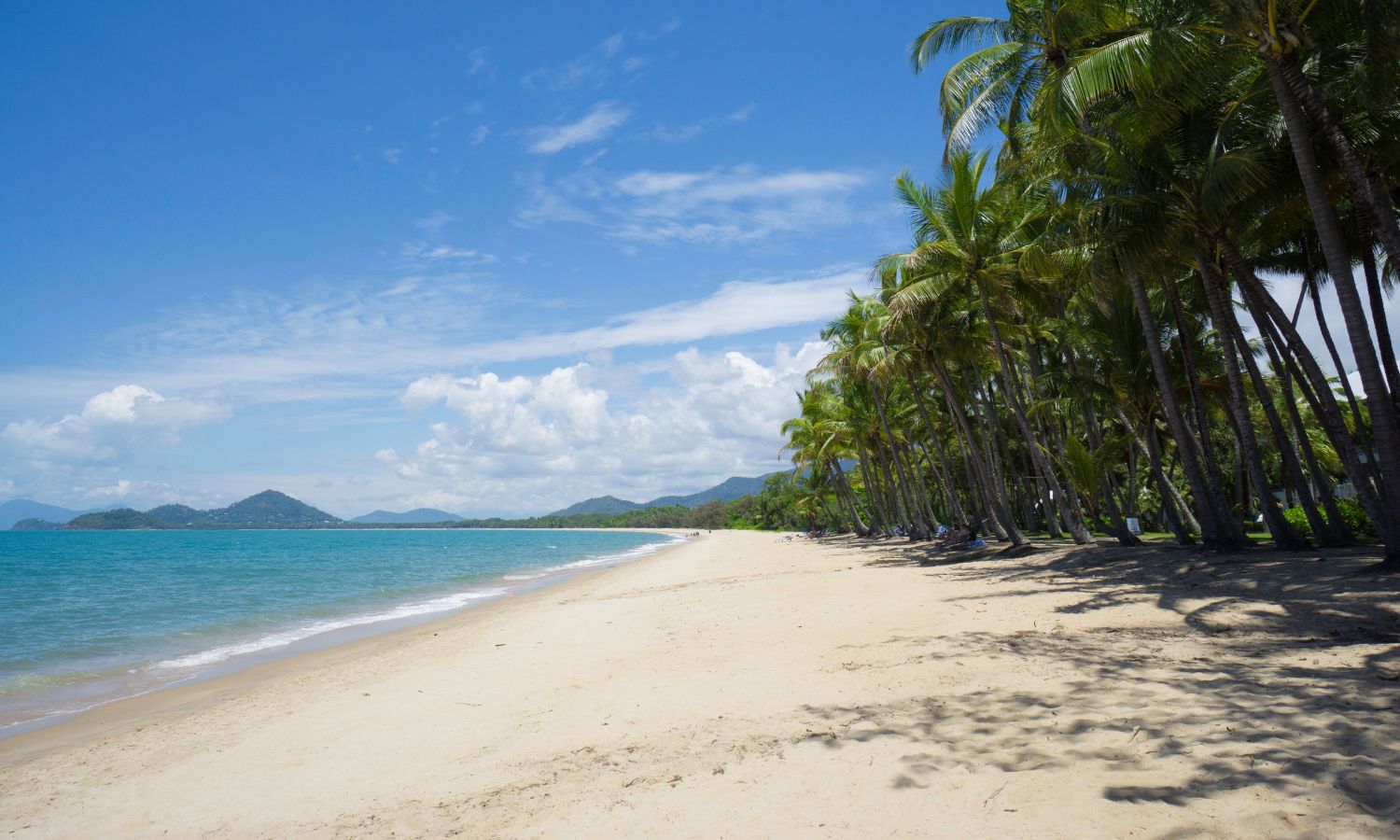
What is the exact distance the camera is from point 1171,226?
37.2ft

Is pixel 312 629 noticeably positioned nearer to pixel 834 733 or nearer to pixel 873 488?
pixel 834 733

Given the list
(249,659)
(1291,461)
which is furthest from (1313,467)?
(249,659)

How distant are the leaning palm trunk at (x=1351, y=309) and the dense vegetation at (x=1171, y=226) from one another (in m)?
0.03

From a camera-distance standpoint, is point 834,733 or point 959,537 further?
point 959,537

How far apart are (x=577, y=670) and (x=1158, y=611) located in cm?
658

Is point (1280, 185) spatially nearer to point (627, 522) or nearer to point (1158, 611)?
point (1158, 611)

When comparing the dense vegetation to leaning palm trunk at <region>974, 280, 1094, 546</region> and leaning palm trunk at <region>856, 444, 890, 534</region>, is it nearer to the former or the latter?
leaning palm trunk at <region>974, 280, 1094, 546</region>

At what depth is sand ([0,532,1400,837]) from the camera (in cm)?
365

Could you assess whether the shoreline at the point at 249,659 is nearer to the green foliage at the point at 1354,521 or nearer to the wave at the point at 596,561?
the wave at the point at 596,561

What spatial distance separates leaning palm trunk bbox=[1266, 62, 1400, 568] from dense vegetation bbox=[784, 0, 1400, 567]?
0.03 m

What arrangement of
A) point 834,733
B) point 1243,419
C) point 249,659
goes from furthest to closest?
point 249,659 < point 1243,419 < point 834,733

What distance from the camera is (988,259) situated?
1736cm

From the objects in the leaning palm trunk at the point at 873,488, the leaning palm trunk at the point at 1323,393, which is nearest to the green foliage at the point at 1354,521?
the leaning palm trunk at the point at 1323,393

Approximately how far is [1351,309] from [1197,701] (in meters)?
6.58
